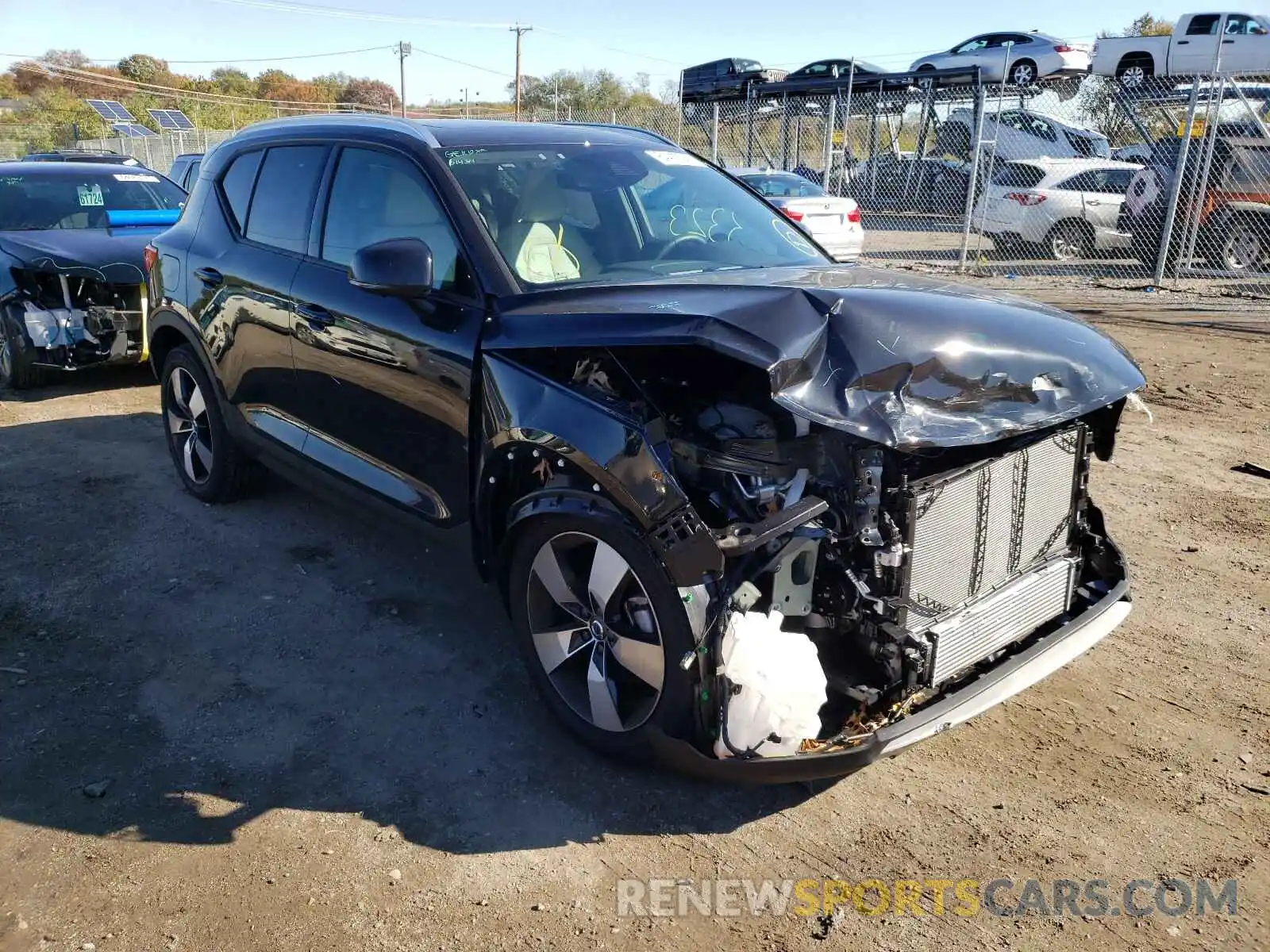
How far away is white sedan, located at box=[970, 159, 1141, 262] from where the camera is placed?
15492 millimetres

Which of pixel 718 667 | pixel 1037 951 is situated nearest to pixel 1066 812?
pixel 1037 951

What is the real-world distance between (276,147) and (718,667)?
11.3 feet

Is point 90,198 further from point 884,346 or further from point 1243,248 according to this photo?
point 1243,248

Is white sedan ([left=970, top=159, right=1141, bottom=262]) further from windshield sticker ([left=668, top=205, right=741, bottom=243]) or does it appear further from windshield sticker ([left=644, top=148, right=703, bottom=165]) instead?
windshield sticker ([left=668, top=205, right=741, bottom=243])

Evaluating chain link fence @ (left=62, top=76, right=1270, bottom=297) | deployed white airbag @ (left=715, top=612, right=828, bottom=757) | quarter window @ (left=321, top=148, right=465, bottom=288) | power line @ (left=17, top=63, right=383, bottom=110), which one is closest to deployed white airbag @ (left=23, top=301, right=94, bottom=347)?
chain link fence @ (left=62, top=76, right=1270, bottom=297)

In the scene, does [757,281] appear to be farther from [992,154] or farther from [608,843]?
[992,154]

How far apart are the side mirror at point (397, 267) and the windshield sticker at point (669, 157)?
1.42m

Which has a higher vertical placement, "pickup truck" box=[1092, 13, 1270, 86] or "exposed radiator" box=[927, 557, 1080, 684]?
"pickup truck" box=[1092, 13, 1270, 86]

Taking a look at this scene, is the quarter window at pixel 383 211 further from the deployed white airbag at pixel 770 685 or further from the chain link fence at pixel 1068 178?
the chain link fence at pixel 1068 178

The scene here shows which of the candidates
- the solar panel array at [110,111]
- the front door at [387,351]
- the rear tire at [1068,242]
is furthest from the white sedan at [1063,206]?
the solar panel array at [110,111]

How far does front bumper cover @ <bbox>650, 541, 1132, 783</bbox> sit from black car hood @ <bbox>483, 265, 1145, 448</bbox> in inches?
28.2

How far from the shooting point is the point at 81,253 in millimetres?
7816

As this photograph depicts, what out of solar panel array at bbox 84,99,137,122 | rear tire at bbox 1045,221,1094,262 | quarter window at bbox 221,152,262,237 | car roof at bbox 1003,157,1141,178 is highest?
solar panel array at bbox 84,99,137,122

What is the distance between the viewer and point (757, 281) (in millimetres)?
3488
